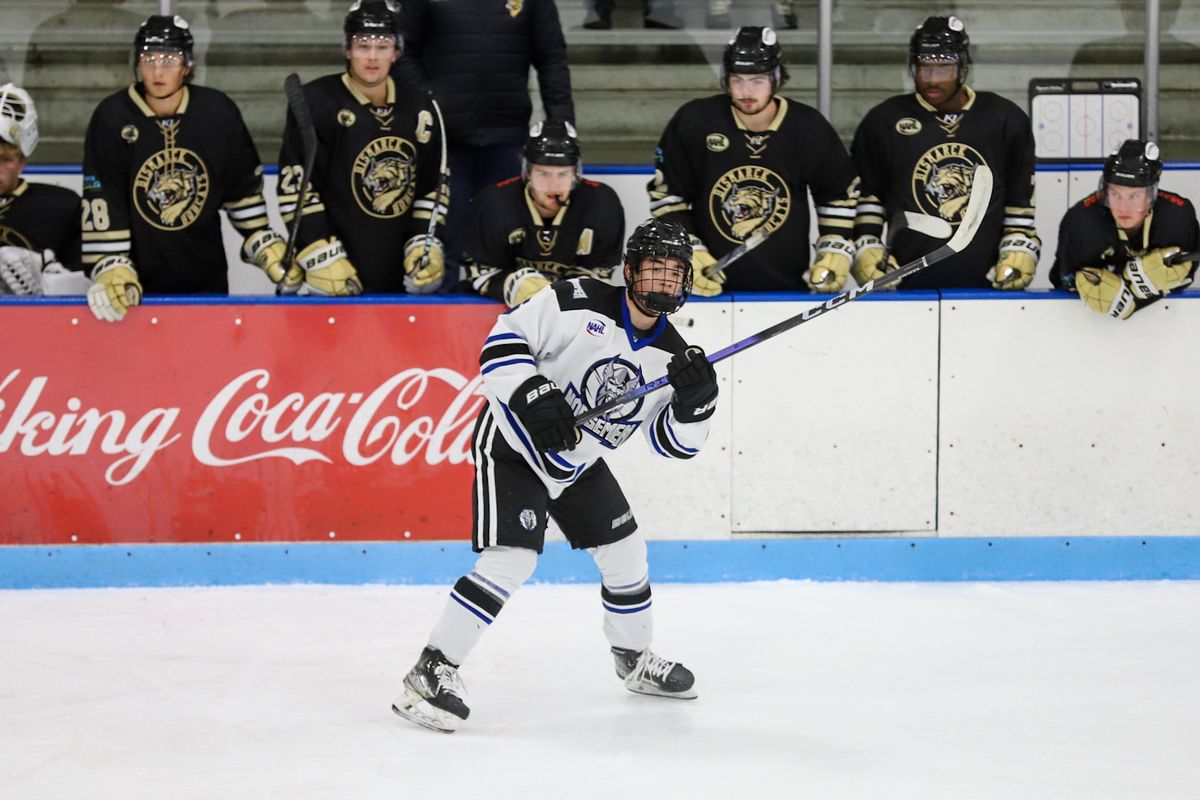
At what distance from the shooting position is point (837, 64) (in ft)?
17.0

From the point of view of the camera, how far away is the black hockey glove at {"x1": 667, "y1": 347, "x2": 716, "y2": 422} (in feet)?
10.3

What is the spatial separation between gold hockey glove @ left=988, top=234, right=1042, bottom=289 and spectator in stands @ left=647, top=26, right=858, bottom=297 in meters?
0.40

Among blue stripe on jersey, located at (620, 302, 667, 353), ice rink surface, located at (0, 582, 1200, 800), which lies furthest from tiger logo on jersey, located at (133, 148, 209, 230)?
blue stripe on jersey, located at (620, 302, 667, 353)

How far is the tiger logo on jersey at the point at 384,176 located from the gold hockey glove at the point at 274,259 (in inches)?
9.5

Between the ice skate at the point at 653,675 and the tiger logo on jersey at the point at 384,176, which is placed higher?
the tiger logo on jersey at the point at 384,176

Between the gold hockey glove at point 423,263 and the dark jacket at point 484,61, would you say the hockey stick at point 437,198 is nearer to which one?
the gold hockey glove at point 423,263

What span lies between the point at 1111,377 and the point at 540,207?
5.07 feet

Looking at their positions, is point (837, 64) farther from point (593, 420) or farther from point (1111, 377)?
point (593, 420)

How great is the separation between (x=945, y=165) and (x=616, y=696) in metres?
1.83

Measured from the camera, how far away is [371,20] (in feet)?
14.5

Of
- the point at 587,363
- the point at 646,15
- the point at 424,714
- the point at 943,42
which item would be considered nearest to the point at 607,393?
the point at 587,363

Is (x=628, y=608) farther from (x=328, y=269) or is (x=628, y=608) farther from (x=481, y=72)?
(x=481, y=72)

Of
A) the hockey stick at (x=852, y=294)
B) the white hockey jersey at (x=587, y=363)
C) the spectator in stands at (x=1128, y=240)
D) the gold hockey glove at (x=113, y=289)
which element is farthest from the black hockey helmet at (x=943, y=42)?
the gold hockey glove at (x=113, y=289)

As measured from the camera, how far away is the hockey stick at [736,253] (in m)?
4.27
